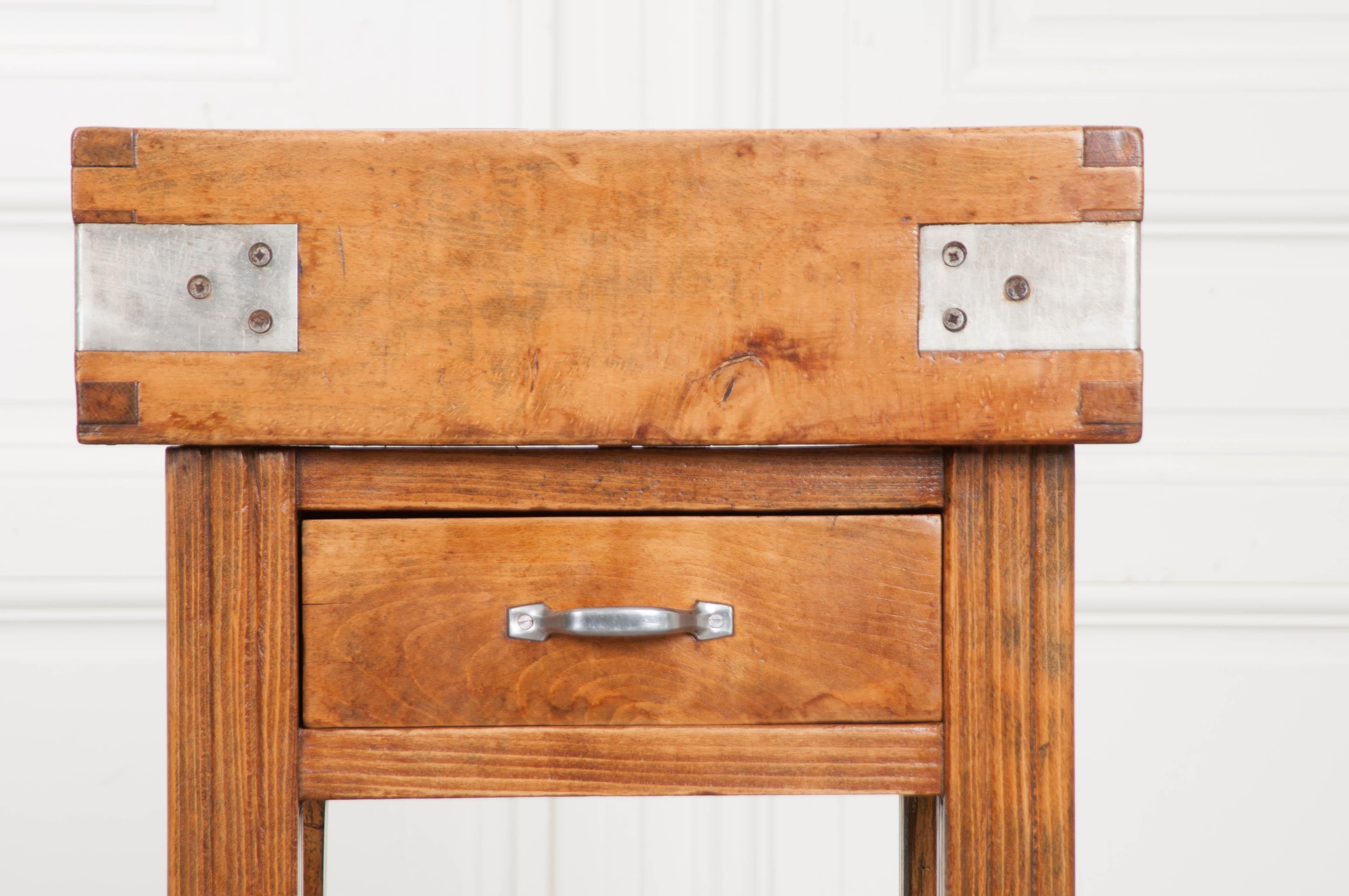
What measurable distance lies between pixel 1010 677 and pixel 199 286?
1.60 feet

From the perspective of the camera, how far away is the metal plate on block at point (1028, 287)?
583 mm

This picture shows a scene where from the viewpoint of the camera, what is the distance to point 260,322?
589mm

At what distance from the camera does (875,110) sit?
4.46ft

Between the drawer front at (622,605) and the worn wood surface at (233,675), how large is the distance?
2 cm

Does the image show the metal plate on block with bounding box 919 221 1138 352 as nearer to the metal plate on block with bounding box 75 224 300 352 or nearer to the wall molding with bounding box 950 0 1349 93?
the metal plate on block with bounding box 75 224 300 352

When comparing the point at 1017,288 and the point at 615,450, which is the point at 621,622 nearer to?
the point at 615,450

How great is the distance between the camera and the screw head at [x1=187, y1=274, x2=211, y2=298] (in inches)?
23.1

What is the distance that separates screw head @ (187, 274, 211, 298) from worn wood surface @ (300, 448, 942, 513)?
0.10 m

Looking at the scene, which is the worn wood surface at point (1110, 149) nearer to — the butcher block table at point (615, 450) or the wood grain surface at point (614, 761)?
the butcher block table at point (615, 450)

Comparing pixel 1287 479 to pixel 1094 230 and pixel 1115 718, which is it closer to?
pixel 1115 718

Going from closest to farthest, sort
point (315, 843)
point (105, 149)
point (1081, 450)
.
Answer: point (105, 149) → point (315, 843) → point (1081, 450)

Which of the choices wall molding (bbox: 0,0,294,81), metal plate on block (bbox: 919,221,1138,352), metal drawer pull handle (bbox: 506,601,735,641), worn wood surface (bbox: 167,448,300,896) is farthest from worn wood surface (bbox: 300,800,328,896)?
wall molding (bbox: 0,0,294,81)

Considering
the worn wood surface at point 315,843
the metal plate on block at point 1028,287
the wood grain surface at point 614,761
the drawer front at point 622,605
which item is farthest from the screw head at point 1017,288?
the worn wood surface at point 315,843

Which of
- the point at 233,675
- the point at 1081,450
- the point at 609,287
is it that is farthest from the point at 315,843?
the point at 1081,450
